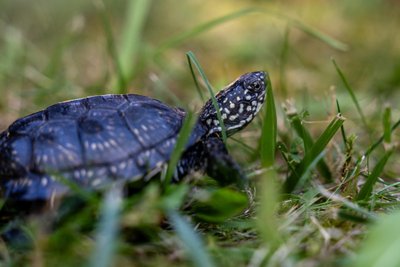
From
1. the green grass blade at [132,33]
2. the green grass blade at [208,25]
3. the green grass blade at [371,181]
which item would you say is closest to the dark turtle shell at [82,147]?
the green grass blade at [371,181]

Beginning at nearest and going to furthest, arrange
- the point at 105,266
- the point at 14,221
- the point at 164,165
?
the point at 105,266, the point at 14,221, the point at 164,165

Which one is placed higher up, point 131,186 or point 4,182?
point 4,182

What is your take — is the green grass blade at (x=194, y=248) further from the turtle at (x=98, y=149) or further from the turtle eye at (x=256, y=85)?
the turtle eye at (x=256, y=85)

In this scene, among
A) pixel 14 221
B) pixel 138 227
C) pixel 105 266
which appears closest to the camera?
pixel 105 266

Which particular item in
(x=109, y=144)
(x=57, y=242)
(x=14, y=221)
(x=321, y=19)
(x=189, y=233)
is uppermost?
(x=321, y=19)

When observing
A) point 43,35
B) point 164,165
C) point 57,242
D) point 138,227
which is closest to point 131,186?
point 164,165

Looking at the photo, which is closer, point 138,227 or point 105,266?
point 105,266

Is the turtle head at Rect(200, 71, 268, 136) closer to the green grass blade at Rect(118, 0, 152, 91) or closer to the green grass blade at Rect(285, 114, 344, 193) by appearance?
the green grass blade at Rect(285, 114, 344, 193)

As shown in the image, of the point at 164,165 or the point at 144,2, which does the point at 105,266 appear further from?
the point at 144,2
